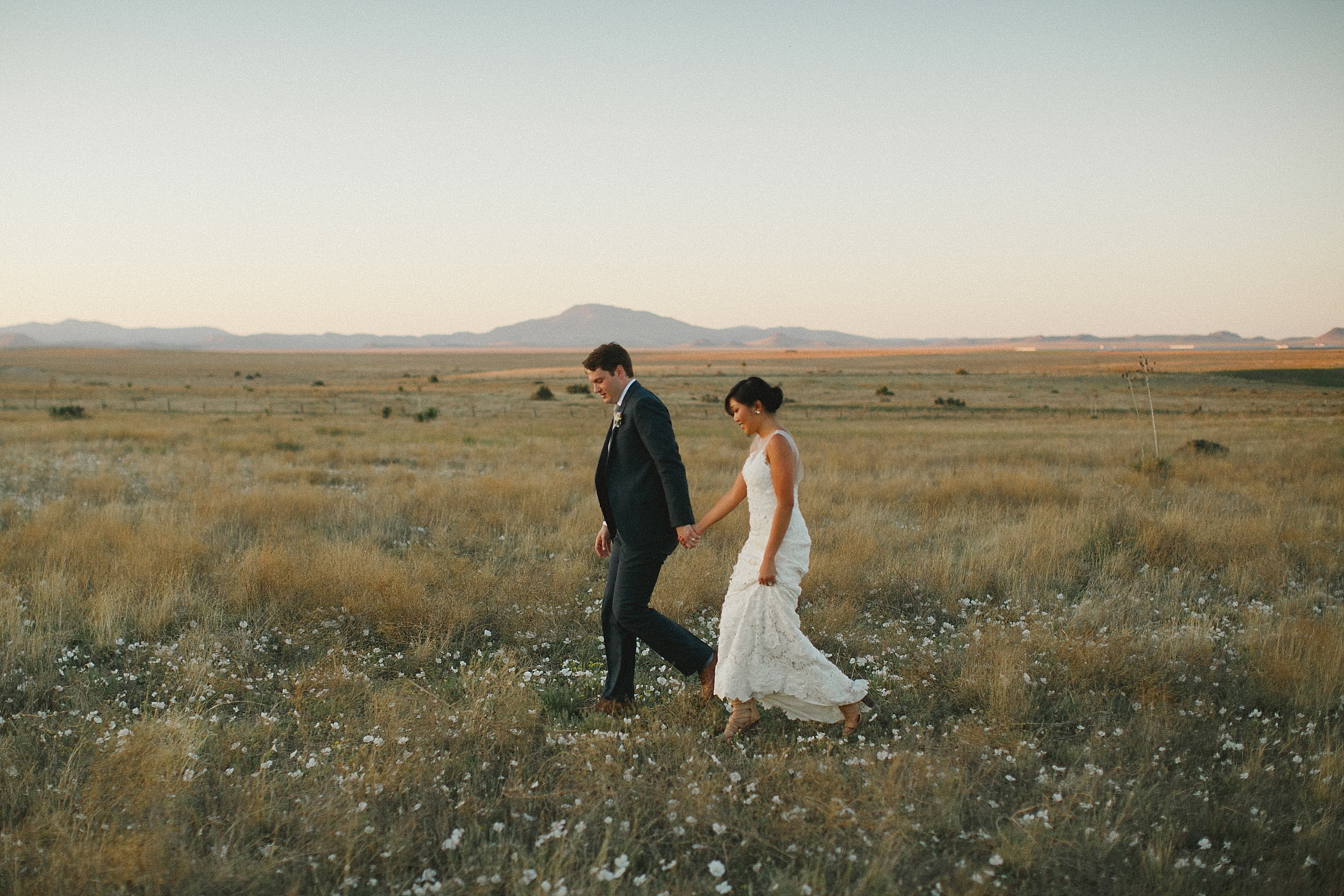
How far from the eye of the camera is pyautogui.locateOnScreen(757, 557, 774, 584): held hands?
436cm

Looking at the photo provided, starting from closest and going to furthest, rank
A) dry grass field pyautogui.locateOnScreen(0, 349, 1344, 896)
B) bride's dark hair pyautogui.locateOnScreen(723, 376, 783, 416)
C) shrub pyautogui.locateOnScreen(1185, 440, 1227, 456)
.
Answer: dry grass field pyautogui.locateOnScreen(0, 349, 1344, 896) < bride's dark hair pyautogui.locateOnScreen(723, 376, 783, 416) < shrub pyautogui.locateOnScreen(1185, 440, 1227, 456)

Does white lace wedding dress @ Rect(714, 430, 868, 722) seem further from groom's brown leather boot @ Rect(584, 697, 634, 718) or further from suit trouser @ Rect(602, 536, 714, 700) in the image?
groom's brown leather boot @ Rect(584, 697, 634, 718)

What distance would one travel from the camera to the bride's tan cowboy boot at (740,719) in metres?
4.55

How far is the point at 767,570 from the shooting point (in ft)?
14.3

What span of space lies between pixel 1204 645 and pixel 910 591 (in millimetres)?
2360

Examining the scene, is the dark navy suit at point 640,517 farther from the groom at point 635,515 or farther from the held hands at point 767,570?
the held hands at point 767,570

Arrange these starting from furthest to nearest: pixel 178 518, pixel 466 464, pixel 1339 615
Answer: pixel 466 464 → pixel 178 518 → pixel 1339 615

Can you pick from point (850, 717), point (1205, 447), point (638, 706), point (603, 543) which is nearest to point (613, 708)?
point (638, 706)

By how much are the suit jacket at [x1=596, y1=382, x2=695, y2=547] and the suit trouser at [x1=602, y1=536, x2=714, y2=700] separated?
0.38 ft

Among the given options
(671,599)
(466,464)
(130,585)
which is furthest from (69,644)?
(466,464)

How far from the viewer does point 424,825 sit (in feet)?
12.1

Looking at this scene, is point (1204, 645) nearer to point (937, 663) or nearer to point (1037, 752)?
point (937, 663)

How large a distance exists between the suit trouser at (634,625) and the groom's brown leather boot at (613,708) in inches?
1.1

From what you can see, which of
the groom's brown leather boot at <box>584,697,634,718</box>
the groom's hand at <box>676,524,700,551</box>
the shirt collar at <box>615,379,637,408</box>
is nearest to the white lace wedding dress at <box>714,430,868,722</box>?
the groom's hand at <box>676,524,700,551</box>
